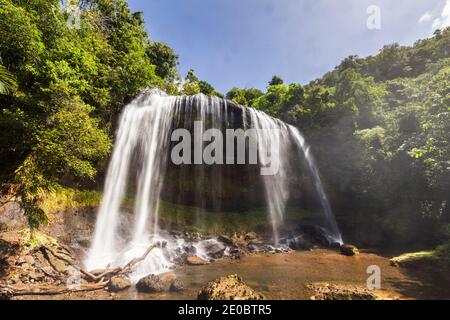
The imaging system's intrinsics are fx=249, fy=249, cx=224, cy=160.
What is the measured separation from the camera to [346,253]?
515 inches

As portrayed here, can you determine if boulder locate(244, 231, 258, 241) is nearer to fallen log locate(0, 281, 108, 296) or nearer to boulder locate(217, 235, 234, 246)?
boulder locate(217, 235, 234, 246)

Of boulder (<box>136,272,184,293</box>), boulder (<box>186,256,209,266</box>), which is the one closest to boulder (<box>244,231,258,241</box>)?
boulder (<box>186,256,209,266</box>)

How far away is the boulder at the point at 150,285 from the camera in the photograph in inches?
285

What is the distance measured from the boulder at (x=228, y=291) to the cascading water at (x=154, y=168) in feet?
18.4

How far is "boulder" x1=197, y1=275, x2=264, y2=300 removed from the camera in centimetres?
540

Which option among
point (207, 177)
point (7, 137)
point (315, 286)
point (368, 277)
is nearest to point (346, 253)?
point (368, 277)

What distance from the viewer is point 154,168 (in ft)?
Answer: 51.6

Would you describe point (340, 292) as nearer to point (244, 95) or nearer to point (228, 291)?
point (228, 291)

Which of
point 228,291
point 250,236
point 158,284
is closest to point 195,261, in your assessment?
point 158,284

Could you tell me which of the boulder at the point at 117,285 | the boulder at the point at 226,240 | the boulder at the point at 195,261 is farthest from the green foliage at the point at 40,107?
the boulder at the point at 226,240

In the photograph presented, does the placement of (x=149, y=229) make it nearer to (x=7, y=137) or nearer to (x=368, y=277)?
(x=7, y=137)

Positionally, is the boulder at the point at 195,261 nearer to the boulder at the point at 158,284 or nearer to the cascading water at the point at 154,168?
the cascading water at the point at 154,168

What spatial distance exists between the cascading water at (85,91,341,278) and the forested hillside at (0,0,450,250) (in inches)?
45.4

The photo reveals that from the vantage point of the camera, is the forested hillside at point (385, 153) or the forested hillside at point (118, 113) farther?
the forested hillside at point (385, 153)
